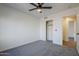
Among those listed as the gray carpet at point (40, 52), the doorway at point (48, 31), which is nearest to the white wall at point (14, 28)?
the gray carpet at point (40, 52)

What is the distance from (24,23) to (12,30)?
104 centimetres

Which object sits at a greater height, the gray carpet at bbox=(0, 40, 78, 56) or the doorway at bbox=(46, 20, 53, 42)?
the doorway at bbox=(46, 20, 53, 42)

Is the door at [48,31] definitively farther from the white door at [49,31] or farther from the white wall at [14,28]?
the white wall at [14,28]

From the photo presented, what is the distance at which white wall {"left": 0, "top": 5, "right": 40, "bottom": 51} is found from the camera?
3546 mm

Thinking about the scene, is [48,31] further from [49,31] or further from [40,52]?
[40,52]

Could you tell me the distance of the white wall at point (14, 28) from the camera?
3.55m

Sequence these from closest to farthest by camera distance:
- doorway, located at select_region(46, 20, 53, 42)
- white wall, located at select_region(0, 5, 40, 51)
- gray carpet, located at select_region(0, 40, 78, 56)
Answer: gray carpet, located at select_region(0, 40, 78, 56), white wall, located at select_region(0, 5, 40, 51), doorway, located at select_region(46, 20, 53, 42)

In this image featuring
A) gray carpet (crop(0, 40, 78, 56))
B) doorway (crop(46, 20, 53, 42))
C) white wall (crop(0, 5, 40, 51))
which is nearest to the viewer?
gray carpet (crop(0, 40, 78, 56))

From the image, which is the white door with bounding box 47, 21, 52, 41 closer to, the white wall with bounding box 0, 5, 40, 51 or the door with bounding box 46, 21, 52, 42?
the door with bounding box 46, 21, 52, 42

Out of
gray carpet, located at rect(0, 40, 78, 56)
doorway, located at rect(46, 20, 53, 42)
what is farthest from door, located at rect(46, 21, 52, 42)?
gray carpet, located at rect(0, 40, 78, 56)

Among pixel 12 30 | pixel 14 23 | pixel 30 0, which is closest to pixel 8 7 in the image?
pixel 14 23

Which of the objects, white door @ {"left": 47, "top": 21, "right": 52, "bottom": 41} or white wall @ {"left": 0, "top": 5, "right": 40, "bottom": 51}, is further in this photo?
white door @ {"left": 47, "top": 21, "right": 52, "bottom": 41}

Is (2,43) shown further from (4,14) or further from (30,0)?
(30,0)

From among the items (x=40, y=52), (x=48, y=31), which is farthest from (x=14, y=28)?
(x=48, y=31)
